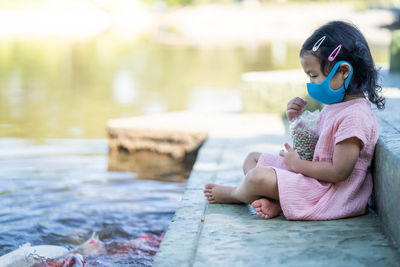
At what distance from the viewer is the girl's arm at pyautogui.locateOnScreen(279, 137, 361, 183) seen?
2.43 metres

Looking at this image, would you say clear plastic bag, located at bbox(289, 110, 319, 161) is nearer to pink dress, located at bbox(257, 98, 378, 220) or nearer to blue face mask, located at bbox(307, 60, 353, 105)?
pink dress, located at bbox(257, 98, 378, 220)

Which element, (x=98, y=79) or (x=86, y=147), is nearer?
(x=86, y=147)

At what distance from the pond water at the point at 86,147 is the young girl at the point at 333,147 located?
1.04 m

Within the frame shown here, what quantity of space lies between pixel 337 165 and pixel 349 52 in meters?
0.50

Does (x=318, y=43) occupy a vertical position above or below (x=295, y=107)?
above

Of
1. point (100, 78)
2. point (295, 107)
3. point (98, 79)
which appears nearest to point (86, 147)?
point (295, 107)

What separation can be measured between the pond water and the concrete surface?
698 millimetres

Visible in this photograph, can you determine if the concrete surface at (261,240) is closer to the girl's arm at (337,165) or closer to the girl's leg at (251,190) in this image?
the girl's leg at (251,190)

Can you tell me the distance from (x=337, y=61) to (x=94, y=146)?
14.1 ft

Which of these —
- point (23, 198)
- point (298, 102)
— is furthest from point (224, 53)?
point (298, 102)

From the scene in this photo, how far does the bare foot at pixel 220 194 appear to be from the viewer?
9.33 ft

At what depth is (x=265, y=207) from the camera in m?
2.61

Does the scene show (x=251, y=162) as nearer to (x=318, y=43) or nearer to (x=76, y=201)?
(x=318, y=43)

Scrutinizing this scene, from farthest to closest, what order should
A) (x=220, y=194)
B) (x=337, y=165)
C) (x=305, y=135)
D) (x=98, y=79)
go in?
(x=98, y=79) → (x=220, y=194) → (x=305, y=135) → (x=337, y=165)
